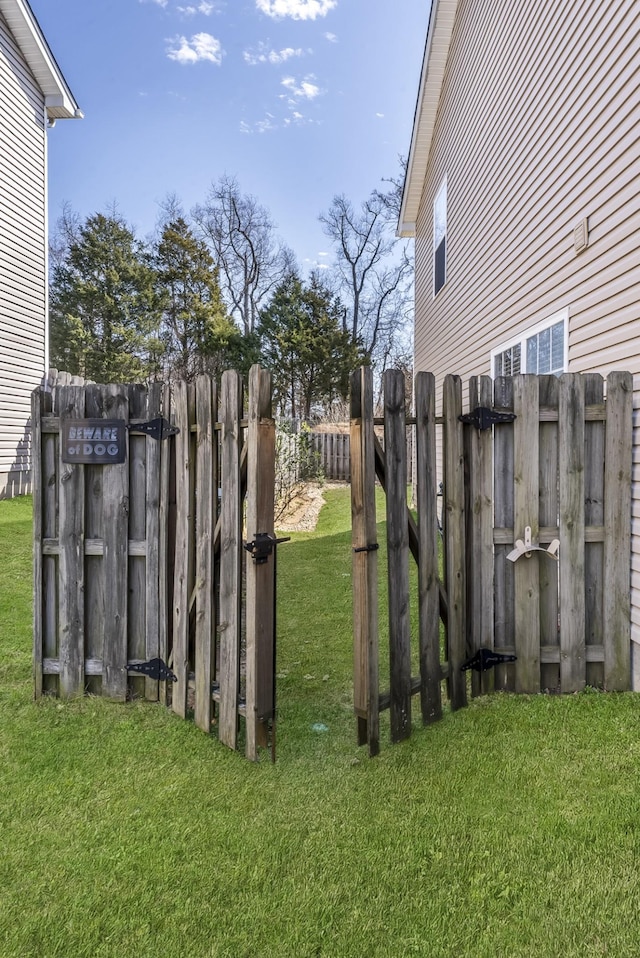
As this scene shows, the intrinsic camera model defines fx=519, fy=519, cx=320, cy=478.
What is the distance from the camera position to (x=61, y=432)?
294 cm

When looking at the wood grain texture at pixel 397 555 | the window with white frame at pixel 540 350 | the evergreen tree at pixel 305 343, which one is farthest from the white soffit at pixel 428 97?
the evergreen tree at pixel 305 343

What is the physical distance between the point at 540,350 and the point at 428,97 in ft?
22.7

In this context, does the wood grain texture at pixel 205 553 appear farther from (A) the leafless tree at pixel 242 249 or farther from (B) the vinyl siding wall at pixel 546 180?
(A) the leafless tree at pixel 242 249

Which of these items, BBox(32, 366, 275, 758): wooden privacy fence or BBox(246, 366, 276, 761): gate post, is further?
BBox(32, 366, 275, 758): wooden privacy fence

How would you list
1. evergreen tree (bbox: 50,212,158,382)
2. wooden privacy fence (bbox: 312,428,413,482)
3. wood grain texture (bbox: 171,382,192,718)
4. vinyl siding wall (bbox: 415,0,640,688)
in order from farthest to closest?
evergreen tree (bbox: 50,212,158,382) → wooden privacy fence (bbox: 312,428,413,482) → vinyl siding wall (bbox: 415,0,640,688) → wood grain texture (bbox: 171,382,192,718)

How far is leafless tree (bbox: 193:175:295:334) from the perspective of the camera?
2552cm

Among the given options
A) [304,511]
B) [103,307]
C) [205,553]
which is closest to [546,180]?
[205,553]

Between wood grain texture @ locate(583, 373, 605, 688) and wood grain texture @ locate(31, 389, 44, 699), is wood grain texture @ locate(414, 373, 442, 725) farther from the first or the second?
wood grain texture @ locate(31, 389, 44, 699)

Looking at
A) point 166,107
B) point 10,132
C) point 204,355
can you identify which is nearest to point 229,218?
point 166,107

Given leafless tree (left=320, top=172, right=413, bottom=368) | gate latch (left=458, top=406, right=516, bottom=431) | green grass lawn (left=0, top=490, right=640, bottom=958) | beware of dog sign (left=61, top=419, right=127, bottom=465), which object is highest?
leafless tree (left=320, top=172, right=413, bottom=368)

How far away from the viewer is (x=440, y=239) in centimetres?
912

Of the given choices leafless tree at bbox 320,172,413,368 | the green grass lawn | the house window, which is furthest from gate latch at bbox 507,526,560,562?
leafless tree at bbox 320,172,413,368

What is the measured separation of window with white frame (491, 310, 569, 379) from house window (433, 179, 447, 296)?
3.55 m

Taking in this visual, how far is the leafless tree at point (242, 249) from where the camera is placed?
83.7 ft
